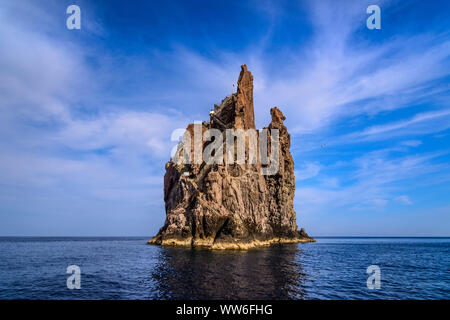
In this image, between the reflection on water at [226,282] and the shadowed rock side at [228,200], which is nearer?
the reflection on water at [226,282]

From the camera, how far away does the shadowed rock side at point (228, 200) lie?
58000mm

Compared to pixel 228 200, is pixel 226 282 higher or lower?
lower

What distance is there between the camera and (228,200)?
61.4 meters

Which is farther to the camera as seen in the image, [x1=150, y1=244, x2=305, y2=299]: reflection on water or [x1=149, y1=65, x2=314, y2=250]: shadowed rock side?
[x1=149, y1=65, x2=314, y2=250]: shadowed rock side

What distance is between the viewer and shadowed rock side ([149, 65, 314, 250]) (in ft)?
190

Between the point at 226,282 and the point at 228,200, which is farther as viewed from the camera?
the point at 228,200

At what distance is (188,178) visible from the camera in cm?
6988

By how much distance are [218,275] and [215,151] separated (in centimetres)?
4485
